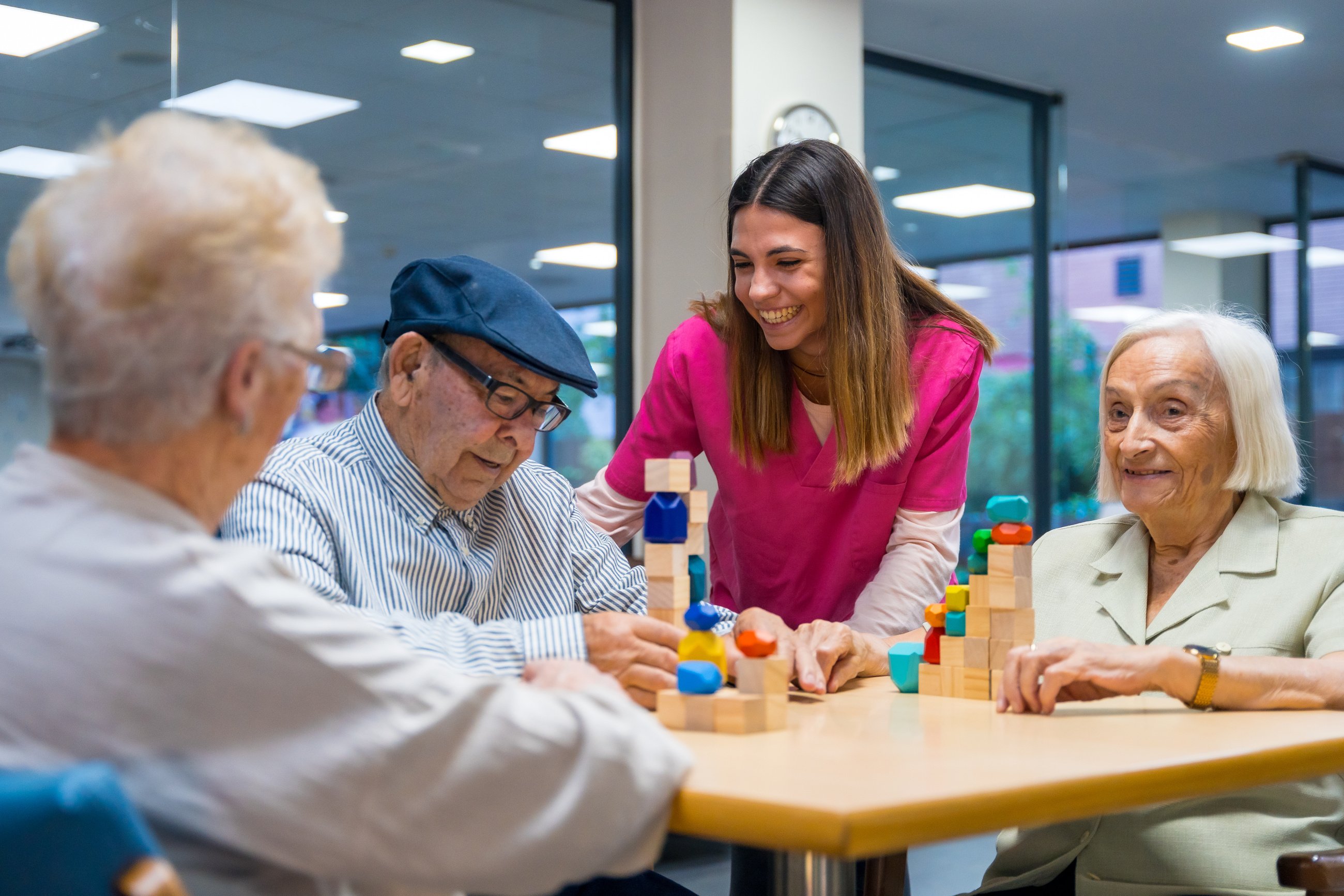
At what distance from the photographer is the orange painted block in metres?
1.88

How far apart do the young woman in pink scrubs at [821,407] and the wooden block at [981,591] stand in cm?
43

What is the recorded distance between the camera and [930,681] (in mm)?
1945

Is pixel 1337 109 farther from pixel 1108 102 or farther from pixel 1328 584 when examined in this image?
pixel 1328 584

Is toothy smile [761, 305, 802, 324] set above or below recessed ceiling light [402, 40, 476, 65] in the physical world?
below

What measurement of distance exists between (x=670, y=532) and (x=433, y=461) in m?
0.41

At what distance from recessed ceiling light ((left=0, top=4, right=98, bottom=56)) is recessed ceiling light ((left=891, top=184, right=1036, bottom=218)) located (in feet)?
13.7

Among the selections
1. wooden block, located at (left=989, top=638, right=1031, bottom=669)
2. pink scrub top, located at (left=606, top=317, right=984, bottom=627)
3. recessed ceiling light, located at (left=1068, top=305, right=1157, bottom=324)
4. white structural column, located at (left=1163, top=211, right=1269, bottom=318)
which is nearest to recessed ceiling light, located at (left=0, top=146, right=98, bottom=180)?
pink scrub top, located at (left=606, top=317, right=984, bottom=627)

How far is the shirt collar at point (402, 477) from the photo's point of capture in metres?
1.94

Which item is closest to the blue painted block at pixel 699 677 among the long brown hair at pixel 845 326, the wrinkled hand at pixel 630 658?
the wrinkled hand at pixel 630 658

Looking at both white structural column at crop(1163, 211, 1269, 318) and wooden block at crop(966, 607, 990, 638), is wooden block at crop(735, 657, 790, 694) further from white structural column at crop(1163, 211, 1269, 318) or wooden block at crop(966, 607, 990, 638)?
white structural column at crop(1163, 211, 1269, 318)

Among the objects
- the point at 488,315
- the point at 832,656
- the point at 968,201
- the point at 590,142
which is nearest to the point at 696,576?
the point at 832,656

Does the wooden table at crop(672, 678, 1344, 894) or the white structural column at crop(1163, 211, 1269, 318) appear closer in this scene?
the wooden table at crop(672, 678, 1344, 894)

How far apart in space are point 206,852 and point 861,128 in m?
5.77

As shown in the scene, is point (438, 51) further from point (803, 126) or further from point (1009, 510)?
point (1009, 510)
